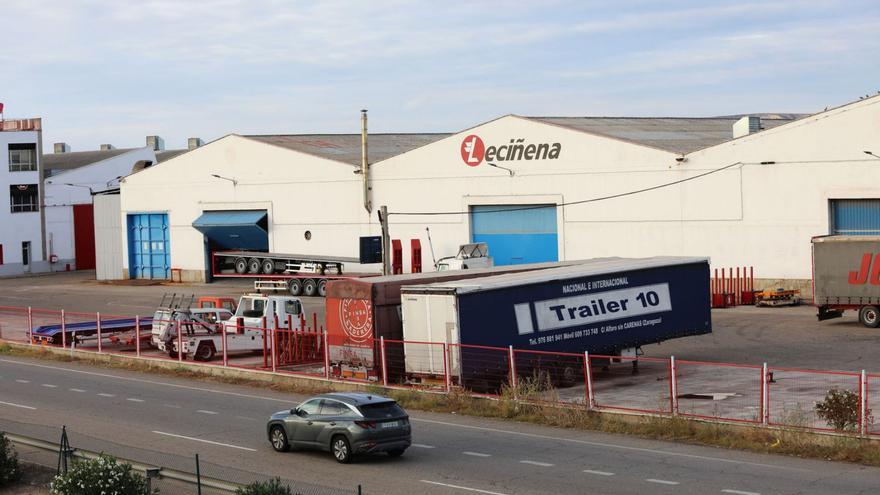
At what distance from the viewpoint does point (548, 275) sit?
3092cm

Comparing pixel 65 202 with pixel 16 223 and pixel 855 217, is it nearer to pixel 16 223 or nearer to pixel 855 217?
pixel 16 223

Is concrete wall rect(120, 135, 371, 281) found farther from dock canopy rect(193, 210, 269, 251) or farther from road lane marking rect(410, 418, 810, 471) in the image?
road lane marking rect(410, 418, 810, 471)

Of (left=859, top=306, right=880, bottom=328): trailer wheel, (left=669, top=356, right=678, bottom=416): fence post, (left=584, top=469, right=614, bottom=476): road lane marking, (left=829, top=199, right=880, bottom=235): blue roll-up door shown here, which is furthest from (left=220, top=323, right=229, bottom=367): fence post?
(left=829, top=199, right=880, bottom=235): blue roll-up door

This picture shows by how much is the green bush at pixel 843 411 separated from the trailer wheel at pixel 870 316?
19251 mm

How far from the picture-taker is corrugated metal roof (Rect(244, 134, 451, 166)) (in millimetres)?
68562

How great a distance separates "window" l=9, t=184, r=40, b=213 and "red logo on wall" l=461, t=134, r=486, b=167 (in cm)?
4213

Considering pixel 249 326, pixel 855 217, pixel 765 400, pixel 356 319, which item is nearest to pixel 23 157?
pixel 249 326

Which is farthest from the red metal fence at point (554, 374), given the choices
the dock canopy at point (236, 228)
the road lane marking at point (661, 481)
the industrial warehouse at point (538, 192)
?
the dock canopy at point (236, 228)

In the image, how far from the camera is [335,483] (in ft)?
64.0

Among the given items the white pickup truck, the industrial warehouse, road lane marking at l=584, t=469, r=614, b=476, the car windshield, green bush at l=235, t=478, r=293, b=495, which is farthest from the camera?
the industrial warehouse

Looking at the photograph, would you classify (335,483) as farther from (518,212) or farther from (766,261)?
(518,212)

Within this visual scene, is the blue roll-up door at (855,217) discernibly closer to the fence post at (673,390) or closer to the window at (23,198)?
the fence post at (673,390)

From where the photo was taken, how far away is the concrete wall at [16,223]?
8444 cm

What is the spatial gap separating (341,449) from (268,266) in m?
45.1
